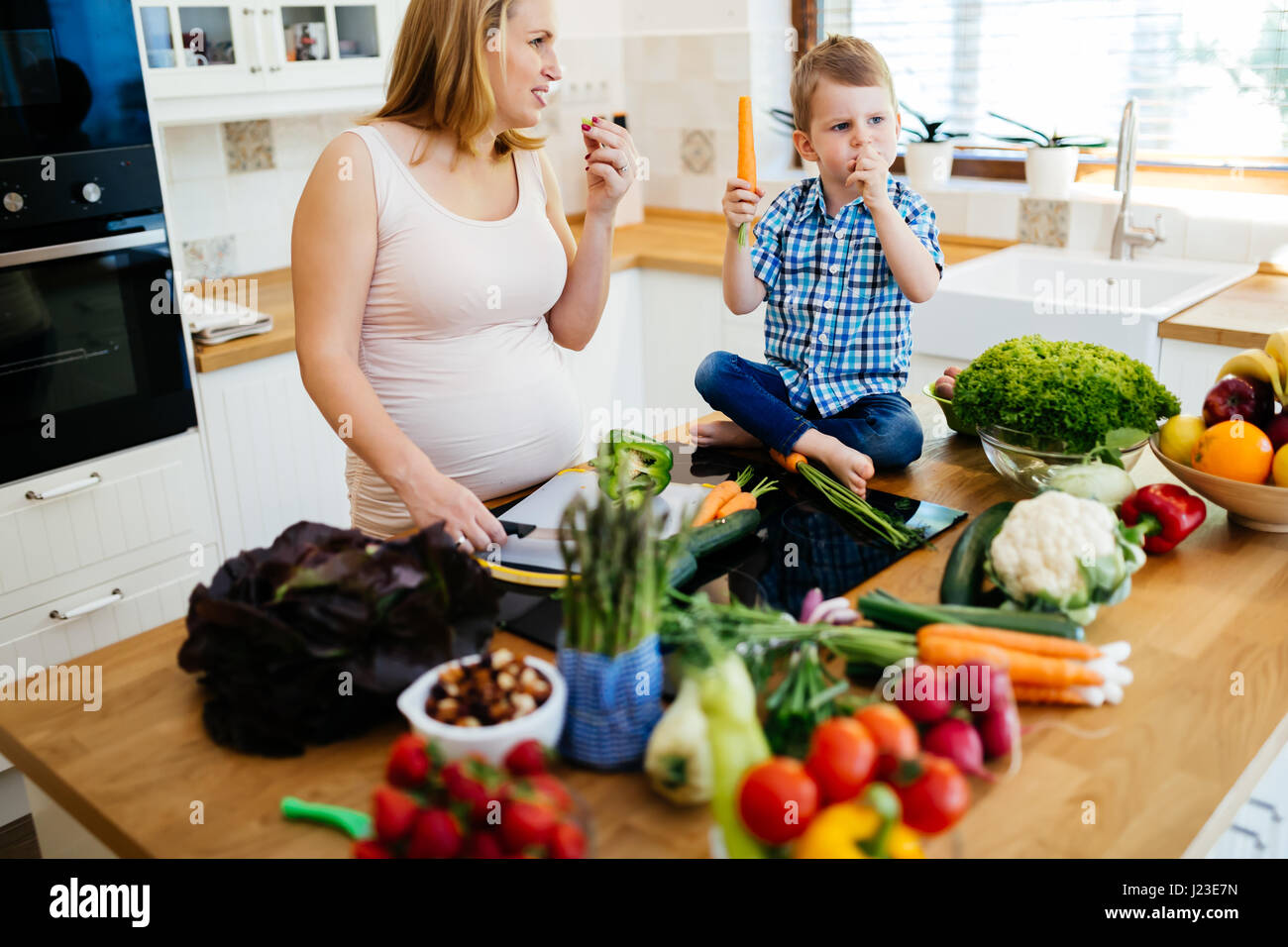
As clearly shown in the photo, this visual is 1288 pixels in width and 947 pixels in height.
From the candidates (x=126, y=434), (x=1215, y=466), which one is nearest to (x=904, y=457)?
(x=1215, y=466)

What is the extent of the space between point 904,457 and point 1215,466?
429 millimetres

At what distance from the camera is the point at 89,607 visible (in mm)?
2404

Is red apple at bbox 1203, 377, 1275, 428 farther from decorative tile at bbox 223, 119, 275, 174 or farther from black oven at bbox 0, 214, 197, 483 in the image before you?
Result: decorative tile at bbox 223, 119, 275, 174

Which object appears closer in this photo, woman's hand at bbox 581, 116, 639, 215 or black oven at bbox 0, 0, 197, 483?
woman's hand at bbox 581, 116, 639, 215

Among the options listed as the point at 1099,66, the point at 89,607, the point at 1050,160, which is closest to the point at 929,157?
the point at 1050,160

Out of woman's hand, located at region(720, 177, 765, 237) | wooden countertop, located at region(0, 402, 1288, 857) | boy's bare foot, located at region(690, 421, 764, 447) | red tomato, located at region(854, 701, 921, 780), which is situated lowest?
wooden countertop, located at region(0, 402, 1288, 857)

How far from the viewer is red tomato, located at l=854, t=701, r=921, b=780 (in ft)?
2.80

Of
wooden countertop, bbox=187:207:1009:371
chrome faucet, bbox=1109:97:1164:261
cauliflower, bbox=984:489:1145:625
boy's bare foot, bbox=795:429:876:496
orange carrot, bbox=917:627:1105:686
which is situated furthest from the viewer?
chrome faucet, bbox=1109:97:1164:261

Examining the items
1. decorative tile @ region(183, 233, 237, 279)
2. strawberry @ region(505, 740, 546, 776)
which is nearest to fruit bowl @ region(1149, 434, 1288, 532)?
strawberry @ region(505, 740, 546, 776)

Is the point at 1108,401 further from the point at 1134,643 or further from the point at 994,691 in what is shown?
the point at 994,691

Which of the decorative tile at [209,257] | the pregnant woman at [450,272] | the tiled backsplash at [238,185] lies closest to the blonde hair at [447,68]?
the pregnant woman at [450,272]

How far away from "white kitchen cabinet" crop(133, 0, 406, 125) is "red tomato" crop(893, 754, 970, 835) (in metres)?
2.14

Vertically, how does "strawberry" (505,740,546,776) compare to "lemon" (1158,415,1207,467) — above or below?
below

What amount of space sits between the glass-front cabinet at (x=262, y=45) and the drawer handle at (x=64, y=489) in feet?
2.72
